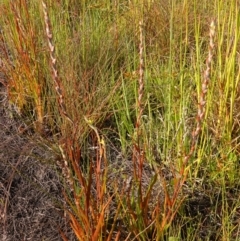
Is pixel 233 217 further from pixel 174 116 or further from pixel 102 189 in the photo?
pixel 102 189

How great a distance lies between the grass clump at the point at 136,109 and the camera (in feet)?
5.26

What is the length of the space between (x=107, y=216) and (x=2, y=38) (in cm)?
128

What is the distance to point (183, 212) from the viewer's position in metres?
1.67

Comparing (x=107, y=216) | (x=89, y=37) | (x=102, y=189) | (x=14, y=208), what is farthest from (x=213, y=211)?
(x=89, y=37)

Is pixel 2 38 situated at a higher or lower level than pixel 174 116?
higher

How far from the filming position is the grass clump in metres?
1.60

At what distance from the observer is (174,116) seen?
1919 millimetres

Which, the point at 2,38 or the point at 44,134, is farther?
the point at 2,38

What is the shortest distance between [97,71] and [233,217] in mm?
979

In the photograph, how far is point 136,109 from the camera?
1897 mm

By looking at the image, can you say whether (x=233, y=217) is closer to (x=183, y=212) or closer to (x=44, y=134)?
(x=183, y=212)

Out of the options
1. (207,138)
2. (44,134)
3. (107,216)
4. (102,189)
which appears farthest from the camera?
(44,134)

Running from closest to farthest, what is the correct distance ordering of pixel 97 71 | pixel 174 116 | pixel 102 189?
pixel 102 189
pixel 174 116
pixel 97 71

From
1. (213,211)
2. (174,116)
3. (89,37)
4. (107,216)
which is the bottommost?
(213,211)
